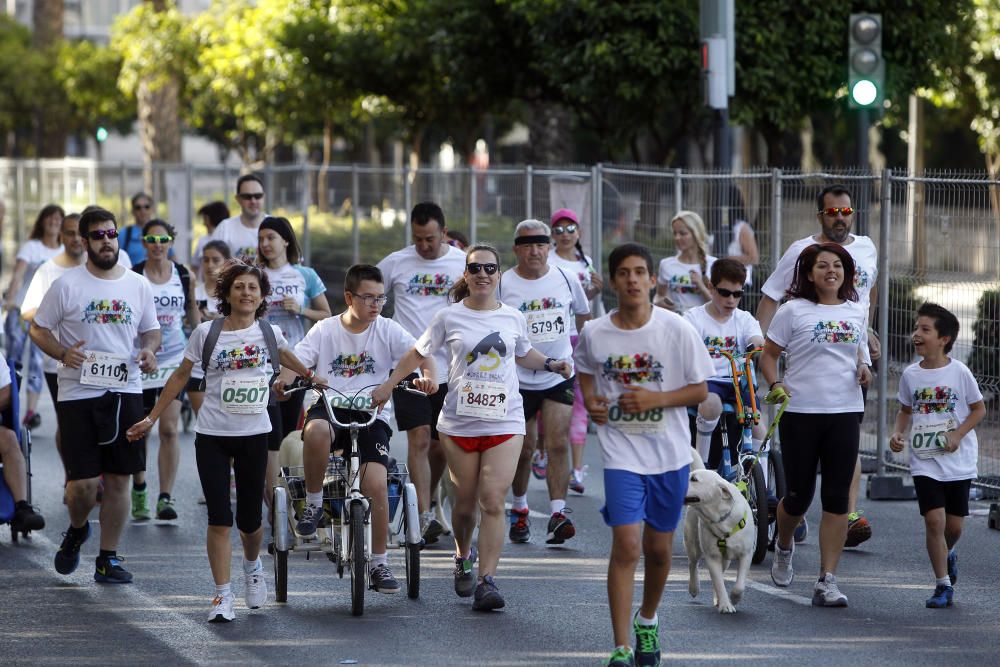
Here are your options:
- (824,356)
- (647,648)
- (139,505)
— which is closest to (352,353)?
(824,356)

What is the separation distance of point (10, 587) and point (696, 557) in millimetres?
3589

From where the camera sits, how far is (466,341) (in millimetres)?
8453

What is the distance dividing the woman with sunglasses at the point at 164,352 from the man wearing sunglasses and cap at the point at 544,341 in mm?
2331

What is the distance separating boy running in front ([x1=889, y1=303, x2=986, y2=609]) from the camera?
8398 mm

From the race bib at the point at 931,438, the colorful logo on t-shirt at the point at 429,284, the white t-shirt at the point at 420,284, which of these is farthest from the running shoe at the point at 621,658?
the colorful logo on t-shirt at the point at 429,284

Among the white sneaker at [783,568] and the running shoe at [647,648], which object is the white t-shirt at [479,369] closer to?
the white sneaker at [783,568]

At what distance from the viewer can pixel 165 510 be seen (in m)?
10.9

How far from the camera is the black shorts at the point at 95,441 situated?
8992 mm

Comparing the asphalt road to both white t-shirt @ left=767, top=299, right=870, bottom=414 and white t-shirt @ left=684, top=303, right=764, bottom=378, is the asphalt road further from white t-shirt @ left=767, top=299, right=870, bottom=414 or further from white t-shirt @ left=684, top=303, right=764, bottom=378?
white t-shirt @ left=684, top=303, right=764, bottom=378

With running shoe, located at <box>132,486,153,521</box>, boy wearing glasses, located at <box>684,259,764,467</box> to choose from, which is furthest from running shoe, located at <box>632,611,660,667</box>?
running shoe, located at <box>132,486,153,521</box>

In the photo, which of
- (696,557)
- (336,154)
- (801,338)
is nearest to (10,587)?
(696,557)

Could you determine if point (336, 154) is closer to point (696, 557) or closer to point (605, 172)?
point (605, 172)

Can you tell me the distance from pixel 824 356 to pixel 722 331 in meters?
1.44

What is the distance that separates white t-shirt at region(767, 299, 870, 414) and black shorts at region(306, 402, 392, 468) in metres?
2.04
